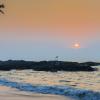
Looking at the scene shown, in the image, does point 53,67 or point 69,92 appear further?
point 53,67

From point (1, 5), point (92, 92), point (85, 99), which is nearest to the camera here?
point (1, 5)

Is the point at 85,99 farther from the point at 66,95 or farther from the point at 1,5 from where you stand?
the point at 1,5

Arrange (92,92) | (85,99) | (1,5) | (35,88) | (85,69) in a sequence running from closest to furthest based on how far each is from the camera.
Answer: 1. (1,5)
2. (85,99)
3. (92,92)
4. (35,88)
5. (85,69)

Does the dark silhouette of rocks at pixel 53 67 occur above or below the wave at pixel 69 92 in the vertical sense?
above

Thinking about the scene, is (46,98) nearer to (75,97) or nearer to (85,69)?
(75,97)

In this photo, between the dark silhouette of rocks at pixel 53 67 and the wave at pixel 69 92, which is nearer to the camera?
the wave at pixel 69 92

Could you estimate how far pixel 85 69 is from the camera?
8781cm

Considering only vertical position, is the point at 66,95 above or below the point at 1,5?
below

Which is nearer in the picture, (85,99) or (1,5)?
(1,5)

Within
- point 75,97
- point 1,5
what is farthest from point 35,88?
point 1,5

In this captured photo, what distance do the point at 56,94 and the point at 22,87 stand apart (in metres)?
6.95

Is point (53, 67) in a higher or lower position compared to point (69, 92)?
higher

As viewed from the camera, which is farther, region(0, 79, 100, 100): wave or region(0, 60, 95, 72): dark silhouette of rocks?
region(0, 60, 95, 72): dark silhouette of rocks

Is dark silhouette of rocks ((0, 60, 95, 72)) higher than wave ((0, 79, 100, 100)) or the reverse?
higher
